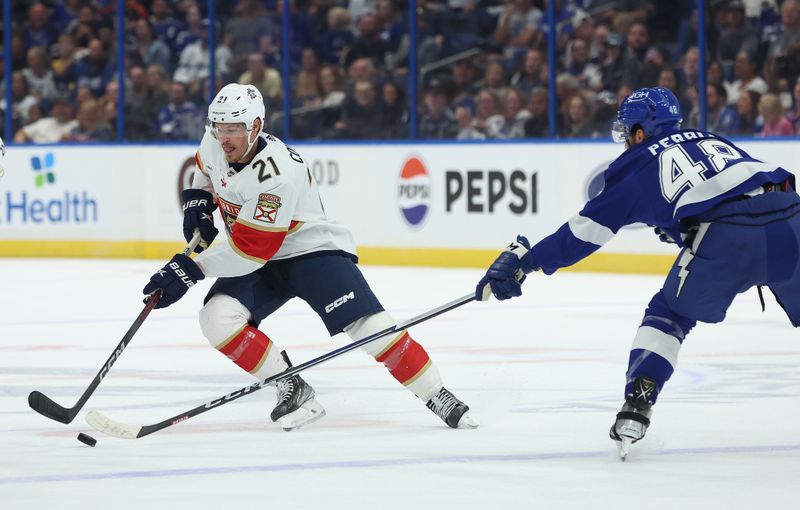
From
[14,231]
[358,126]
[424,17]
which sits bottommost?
[14,231]

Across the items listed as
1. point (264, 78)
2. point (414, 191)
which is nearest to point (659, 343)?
point (414, 191)

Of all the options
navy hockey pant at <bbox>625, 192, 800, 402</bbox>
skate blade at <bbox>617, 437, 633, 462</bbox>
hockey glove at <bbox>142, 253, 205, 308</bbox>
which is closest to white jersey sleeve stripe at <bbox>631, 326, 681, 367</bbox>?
navy hockey pant at <bbox>625, 192, 800, 402</bbox>

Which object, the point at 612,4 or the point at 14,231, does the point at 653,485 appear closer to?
the point at 612,4

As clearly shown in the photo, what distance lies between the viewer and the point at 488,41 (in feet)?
37.9

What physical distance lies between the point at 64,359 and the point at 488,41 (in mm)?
5713

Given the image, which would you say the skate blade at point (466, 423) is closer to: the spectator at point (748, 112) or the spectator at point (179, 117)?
the spectator at point (748, 112)

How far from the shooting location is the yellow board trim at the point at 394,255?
10641mm

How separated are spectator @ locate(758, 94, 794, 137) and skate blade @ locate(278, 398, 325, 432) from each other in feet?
19.2

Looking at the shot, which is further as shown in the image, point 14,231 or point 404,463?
point 14,231

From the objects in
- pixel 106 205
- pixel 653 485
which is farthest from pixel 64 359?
pixel 106 205

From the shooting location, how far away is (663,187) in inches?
163

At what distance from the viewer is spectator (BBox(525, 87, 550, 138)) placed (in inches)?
442

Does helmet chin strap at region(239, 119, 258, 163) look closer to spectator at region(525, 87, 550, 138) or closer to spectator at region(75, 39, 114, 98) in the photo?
spectator at region(525, 87, 550, 138)

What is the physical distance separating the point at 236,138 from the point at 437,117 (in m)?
7.12
